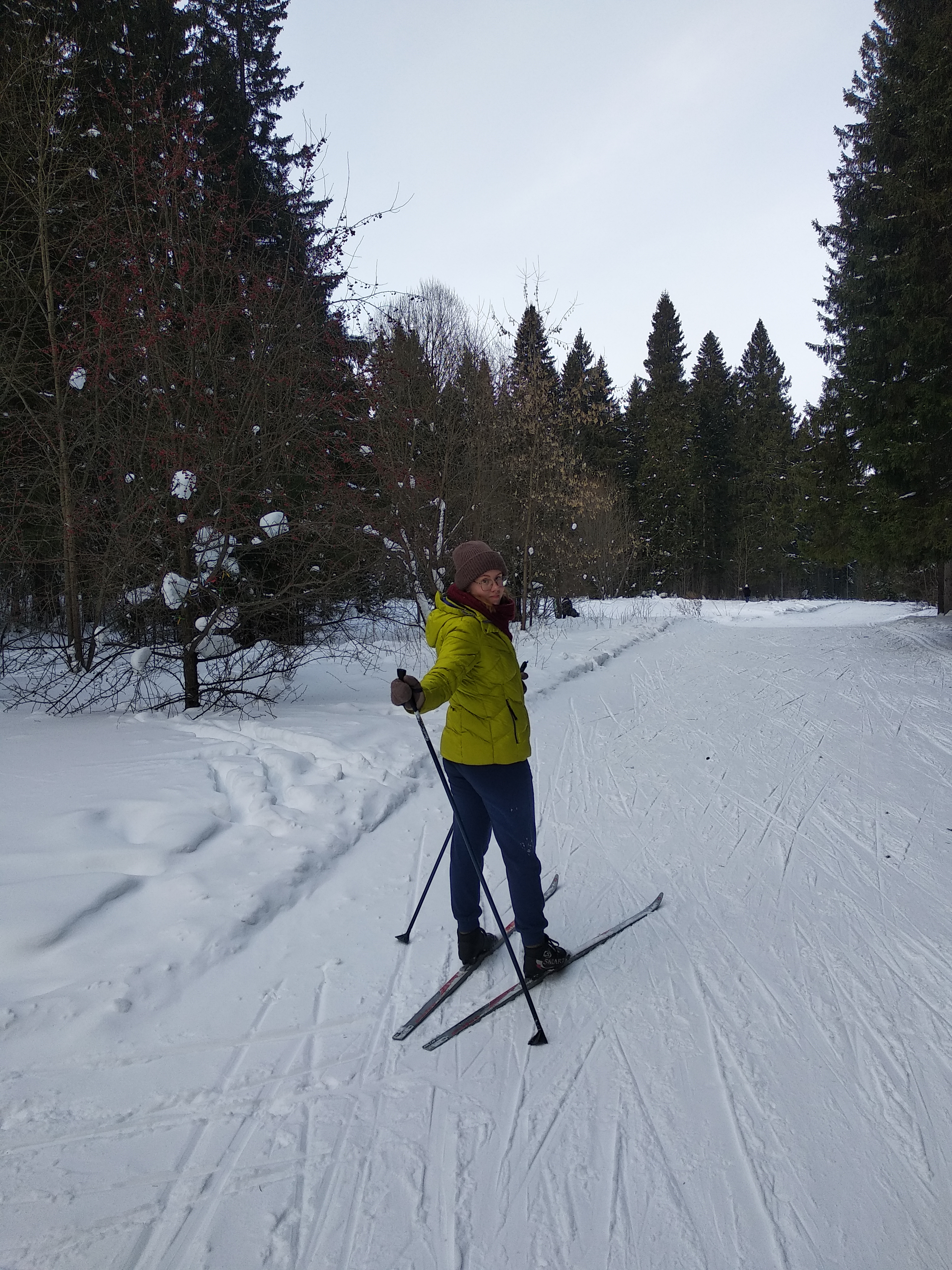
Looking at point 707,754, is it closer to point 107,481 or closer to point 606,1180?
point 606,1180

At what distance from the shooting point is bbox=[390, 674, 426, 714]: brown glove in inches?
101

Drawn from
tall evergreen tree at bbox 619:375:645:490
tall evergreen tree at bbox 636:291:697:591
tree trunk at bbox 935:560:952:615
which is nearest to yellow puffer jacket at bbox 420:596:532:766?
tree trunk at bbox 935:560:952:615

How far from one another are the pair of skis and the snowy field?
44 millimetres

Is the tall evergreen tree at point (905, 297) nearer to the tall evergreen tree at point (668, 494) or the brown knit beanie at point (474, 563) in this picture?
the brown knit beanie at point (474, 563)

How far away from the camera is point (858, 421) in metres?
14.6

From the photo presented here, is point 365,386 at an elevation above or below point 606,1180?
above

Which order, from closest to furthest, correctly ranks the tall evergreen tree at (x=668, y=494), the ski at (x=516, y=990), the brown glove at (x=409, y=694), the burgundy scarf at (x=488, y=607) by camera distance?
1. the brown glove at (x=409, y=694)
2. the ski at (x=516, y=990)
3. the burgundy scarf at (x=488, y=607)
4. the tall evergreen tree at (x=668, y=494)

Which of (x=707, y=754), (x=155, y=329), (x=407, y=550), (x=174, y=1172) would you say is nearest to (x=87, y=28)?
(x=155, y=329)

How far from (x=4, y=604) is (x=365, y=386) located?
4.74m

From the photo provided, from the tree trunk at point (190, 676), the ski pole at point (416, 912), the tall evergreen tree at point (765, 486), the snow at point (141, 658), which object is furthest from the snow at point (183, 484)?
the tall evergreen tree at point (765, 486)

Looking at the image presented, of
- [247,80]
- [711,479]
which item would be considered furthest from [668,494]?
[247,80]

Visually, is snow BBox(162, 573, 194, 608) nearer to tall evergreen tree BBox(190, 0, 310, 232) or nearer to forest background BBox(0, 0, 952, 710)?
forest background BBox(0, 0, 952, 710)

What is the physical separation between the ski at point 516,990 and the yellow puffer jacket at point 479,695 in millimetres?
996

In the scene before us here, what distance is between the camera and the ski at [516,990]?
105 inches
